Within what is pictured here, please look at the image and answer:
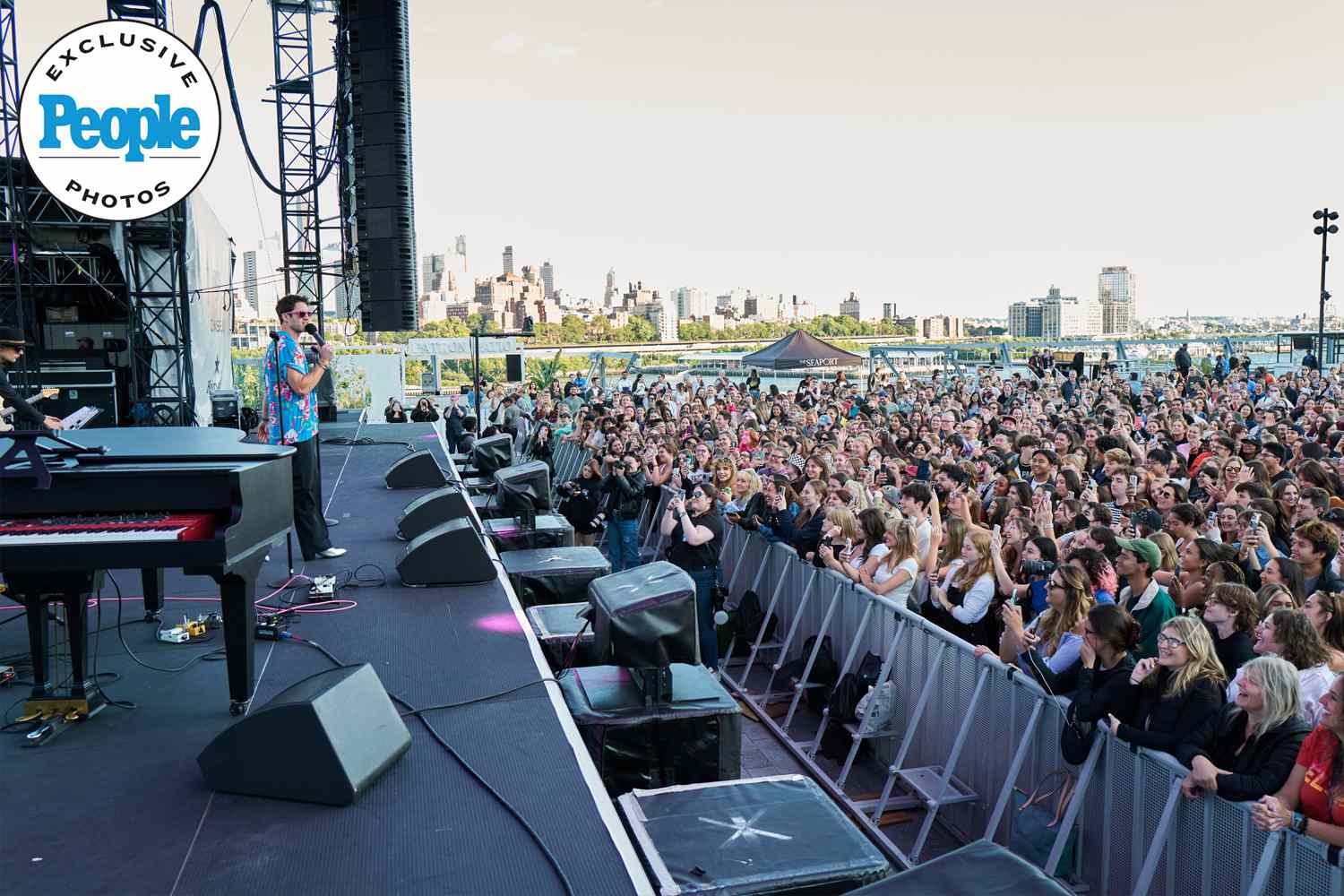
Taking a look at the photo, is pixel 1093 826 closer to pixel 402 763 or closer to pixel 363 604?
pixel 402 763

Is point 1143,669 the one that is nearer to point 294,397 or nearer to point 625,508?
point 294,397

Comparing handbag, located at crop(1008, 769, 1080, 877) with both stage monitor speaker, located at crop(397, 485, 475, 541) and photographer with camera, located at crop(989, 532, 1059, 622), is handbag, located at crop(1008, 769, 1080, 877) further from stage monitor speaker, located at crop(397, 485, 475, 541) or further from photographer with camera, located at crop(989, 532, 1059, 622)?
stage monitor speaker, located at crop(397, 485, 475, 541)

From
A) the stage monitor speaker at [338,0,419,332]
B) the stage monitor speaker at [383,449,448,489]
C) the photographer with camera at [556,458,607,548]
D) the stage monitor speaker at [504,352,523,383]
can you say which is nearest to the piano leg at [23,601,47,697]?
the stage monitor speaker at [383,449,448,489]

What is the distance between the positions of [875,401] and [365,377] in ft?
47.4

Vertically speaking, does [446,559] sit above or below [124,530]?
below

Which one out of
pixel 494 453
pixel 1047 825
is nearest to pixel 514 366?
pixel 494 453

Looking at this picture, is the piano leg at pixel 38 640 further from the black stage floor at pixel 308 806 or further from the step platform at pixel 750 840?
the step platform at pixel 750 840

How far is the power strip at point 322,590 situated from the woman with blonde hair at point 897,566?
3487 millimetres

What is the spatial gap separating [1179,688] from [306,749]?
134 inches

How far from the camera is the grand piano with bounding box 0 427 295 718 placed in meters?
3.96

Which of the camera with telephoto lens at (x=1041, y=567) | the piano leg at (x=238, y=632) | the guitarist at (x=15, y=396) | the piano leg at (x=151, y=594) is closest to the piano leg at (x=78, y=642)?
the piano leg at (x=238, y=632)

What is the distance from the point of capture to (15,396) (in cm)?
363

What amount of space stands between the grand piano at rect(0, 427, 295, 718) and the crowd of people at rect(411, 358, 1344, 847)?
12.1ft

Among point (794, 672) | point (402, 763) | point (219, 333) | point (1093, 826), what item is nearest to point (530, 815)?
point (402, 763)
